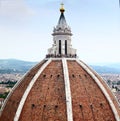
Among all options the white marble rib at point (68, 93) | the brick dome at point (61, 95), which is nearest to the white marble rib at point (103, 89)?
the brick dome at point (61, 95)

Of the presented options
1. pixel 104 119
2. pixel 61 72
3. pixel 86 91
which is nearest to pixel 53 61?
pixel 61 72

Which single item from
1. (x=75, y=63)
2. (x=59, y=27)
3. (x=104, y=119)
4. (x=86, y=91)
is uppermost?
(x=59, y=27)

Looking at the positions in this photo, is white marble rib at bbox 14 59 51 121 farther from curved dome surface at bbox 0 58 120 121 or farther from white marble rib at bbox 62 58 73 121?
white marble rib at bbox 62 58 73 121

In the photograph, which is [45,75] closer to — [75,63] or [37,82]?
[37,82]

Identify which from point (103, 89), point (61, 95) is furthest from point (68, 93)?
point (103, 89)

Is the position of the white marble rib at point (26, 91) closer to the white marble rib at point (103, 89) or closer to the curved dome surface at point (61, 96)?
the curved dome surface at point (61, 96)

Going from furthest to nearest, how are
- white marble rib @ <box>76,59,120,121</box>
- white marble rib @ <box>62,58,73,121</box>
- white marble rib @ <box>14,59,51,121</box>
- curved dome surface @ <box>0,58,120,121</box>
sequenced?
white marble rib @ <box>76,59,120,121</box> < white marble rib @ <box>14,59,51,121</box> < curved dome surface @ <box>0,58,120,121</box> < white marble rib @ <box>62,58,73,121</box>

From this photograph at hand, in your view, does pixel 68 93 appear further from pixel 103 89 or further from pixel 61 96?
pixel 103 89

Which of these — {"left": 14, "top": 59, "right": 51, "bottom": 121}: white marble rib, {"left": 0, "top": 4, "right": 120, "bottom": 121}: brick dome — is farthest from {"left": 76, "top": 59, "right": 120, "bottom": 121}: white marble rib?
{"left": 14, "top": 59, "right": 51, "bottom": 121}: white marble rib
